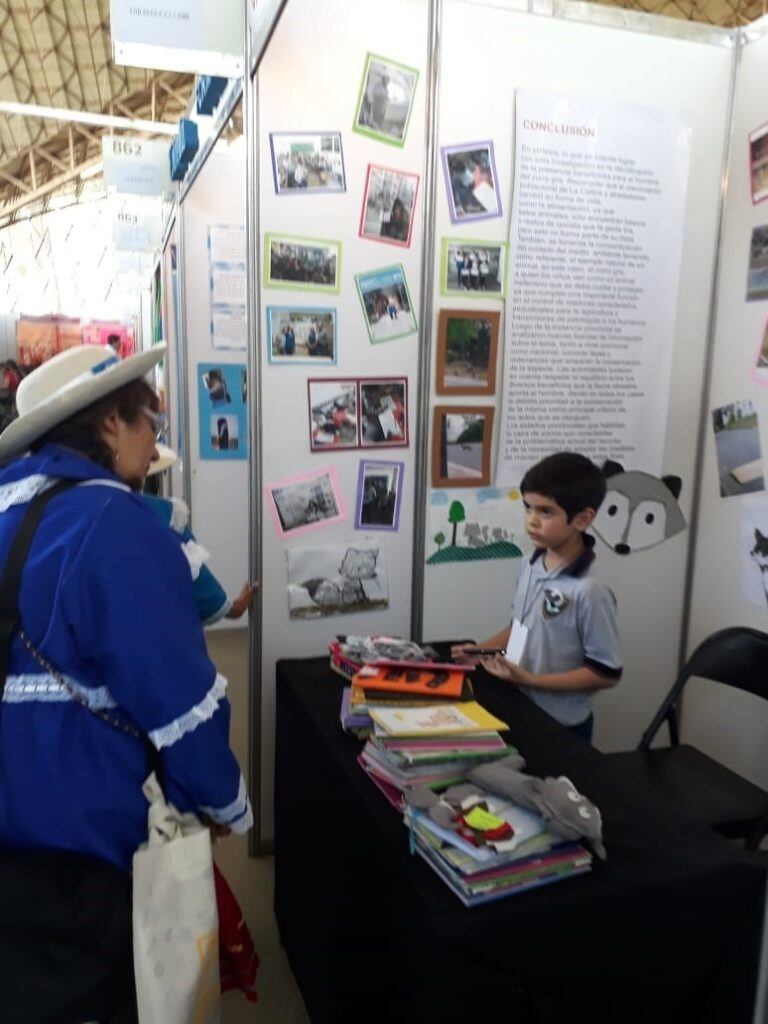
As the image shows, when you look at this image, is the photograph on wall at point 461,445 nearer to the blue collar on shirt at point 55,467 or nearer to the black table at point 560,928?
the black table at point 560,928

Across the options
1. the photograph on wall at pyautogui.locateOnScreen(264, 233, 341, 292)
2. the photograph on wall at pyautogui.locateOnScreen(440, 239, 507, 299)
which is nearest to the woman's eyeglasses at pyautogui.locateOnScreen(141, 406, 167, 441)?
the photograph on wall at pyautogui.locateOnScreen(264, 233, 341, 292)

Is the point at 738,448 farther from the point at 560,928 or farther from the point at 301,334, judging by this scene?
the point at 560,928

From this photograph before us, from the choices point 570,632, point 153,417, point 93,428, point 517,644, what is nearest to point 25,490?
point 93,428

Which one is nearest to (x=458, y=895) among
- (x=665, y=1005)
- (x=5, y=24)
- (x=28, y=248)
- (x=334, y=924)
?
(x=665, y=1005)

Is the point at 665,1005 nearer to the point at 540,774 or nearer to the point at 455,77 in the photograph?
the point at 540,774

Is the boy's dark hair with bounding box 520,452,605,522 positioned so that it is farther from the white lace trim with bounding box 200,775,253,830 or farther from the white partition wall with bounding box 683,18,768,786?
the white lace trim with bounding box 200,775,253,830

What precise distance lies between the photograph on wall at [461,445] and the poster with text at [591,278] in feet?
0.19

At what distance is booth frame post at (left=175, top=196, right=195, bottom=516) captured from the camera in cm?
397

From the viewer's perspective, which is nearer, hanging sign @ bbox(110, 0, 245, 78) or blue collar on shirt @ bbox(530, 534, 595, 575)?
blue collar on shirt @ bbox(530, 534, 595, 575)

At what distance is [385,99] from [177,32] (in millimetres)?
593

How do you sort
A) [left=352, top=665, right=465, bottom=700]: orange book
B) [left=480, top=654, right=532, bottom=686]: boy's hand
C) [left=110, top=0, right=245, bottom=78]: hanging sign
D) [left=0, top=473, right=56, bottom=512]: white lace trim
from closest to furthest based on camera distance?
[left=0, top=473, right=56, bottom=512]: white lace trim < [left=352, top=665, right=465, bottom=700]: orange book < [left=480, top=654, right=532, bottom=686]: boy's hand < [left=110, top=0, right=245, bottom=78]: hanging sign

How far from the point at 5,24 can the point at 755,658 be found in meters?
7.48

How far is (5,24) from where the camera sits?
20.6 ft

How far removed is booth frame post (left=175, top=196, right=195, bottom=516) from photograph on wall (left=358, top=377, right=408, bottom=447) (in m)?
2.09
